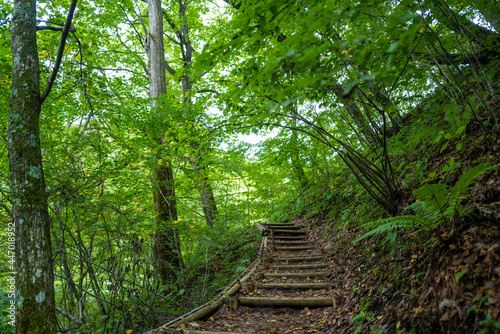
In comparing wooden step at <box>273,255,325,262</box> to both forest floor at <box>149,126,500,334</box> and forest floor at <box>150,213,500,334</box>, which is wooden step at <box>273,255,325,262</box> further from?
forest floor at <box>149,126,500,334</box>

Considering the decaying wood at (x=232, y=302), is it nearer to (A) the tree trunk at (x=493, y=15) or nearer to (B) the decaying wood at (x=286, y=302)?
(B) the decaying wood at (x=286, y=302)

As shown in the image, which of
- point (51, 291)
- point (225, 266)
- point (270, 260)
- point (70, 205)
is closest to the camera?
point (51, 291)

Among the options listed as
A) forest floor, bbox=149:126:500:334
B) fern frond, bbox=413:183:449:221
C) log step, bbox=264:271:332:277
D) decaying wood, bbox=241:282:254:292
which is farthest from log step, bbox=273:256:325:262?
fern frond, bbox=413:183:449:221

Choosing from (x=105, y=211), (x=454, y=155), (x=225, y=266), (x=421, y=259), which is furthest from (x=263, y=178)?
(x=421, y=259)

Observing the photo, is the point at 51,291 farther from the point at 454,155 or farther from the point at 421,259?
the point at 454,155

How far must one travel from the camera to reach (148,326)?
149 inches

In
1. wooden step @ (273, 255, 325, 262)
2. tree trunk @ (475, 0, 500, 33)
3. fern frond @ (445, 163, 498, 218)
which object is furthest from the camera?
wooden step @ (273, 255, 325, 262)

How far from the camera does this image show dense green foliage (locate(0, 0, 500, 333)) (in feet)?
7.34

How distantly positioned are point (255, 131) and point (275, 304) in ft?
15.5

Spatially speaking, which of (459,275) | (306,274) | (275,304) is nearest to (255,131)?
(306,274)

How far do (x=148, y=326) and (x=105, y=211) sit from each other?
6.54 ft

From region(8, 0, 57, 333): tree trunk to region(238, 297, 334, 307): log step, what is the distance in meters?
2.21

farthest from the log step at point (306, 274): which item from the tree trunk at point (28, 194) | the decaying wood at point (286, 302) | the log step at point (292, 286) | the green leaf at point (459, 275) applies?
the tree trunk at point (28, 194)

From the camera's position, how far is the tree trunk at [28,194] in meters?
2.49
